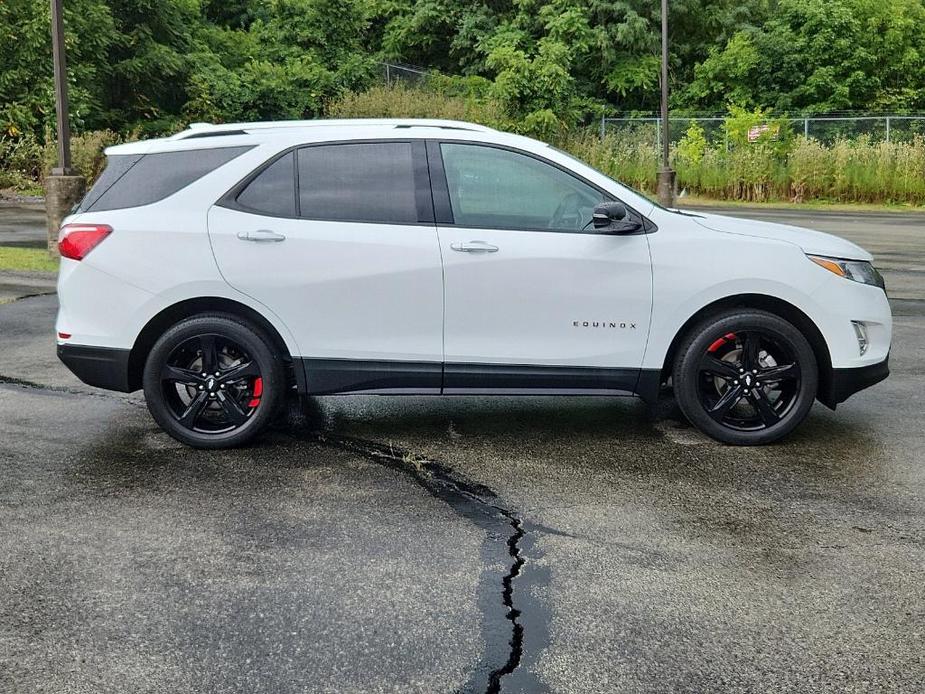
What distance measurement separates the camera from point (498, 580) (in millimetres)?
4402

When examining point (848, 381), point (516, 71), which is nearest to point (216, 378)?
point (848, 381)

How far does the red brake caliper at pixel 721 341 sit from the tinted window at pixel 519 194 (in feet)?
3.21

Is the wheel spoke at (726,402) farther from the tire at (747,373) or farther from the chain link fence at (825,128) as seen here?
the chain link fence at (825,128)

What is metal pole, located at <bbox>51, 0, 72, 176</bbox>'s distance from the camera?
14125 mm

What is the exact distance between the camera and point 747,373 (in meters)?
6.35

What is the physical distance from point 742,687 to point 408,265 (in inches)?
130

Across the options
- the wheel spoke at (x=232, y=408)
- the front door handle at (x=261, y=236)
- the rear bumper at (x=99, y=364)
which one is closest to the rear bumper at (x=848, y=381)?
the front door handle at (x=261, y=236)

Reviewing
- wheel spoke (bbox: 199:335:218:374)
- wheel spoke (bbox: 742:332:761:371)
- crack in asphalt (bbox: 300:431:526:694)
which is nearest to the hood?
wheel spoke (bbox: 742:332:761:371)

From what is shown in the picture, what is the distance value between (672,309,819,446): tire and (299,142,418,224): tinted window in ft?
5.78

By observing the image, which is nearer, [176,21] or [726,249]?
[726,249]

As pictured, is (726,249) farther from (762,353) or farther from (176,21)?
(176,21)

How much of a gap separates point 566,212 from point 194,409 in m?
2.35

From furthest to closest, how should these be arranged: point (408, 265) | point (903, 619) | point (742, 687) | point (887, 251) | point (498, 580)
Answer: point (887, 251)
point (408, 265)
point (498, 580)
point (903, 619)
point (742, 687)

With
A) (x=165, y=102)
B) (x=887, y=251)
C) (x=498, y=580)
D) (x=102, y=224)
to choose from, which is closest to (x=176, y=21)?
(x=165, y=102)
